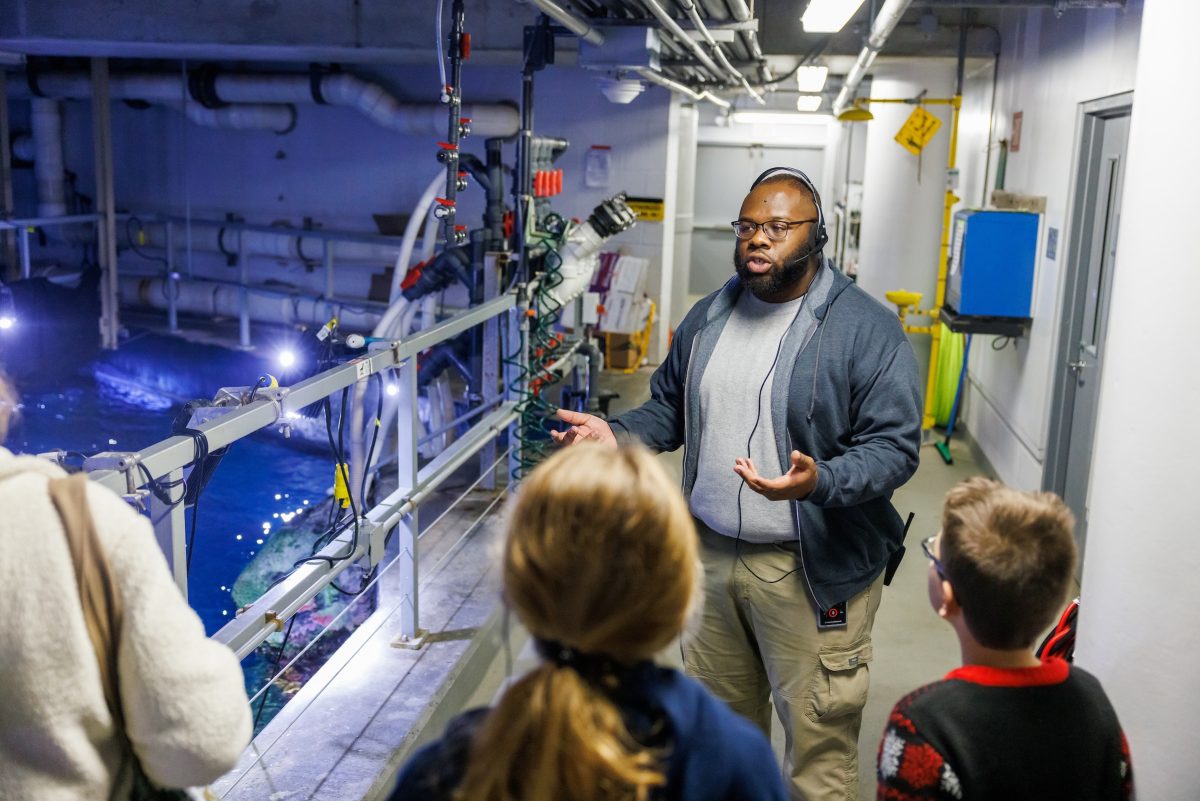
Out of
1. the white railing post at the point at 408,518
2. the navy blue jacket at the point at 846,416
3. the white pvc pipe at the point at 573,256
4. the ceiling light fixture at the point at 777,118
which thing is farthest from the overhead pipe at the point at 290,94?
the navy blue jacket at the point at 846,416

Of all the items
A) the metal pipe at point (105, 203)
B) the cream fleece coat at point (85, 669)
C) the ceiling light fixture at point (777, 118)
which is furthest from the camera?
the ceiling light fixture at point (777, 118)

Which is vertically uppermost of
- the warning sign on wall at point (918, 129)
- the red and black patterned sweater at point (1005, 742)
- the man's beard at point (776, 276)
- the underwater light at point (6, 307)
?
the warning sign on wall at point (918, 129)

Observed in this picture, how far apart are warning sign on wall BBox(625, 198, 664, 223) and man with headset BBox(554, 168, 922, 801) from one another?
6.12 meters

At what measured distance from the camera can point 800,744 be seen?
→ 7.50 feet

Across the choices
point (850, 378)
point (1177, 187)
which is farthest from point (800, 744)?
point (1177, 187)

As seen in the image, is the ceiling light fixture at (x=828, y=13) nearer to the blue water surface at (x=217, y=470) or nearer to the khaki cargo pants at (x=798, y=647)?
the khaki cargo pants at (x=798, y=647)

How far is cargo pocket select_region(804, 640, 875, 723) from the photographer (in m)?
2.27

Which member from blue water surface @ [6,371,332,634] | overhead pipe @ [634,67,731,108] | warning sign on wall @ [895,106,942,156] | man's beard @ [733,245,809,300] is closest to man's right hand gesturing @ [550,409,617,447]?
man's beard @ [733,245,809,300]

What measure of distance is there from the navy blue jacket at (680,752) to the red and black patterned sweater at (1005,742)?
328 mm

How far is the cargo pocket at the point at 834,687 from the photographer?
2270 millimetres

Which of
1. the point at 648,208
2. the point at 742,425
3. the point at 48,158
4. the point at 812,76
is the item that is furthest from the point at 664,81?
the point at 48,158

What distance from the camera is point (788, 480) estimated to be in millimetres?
1947

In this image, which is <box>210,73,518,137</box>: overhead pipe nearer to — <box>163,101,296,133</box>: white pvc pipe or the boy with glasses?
<box>163,101,296,133</box>: white pvc pipe

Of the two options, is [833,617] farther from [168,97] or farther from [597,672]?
[168,97]
